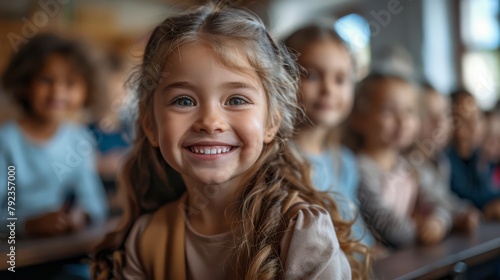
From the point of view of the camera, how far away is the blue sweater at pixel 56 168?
0.87 metres

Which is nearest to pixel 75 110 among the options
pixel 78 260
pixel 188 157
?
pixel 78 260

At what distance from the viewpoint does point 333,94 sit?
60cm

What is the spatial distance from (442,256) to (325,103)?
1.19ft

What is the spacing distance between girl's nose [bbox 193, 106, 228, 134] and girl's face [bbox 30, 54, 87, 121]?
2.10ft

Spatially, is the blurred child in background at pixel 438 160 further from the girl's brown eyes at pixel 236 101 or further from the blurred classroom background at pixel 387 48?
the girl's brown eyes at pixel 236 101

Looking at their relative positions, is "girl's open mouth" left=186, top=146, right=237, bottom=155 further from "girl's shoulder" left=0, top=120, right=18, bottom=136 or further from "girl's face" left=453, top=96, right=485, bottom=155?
"girl's face" left=453, top=96, right=485, bottom=155

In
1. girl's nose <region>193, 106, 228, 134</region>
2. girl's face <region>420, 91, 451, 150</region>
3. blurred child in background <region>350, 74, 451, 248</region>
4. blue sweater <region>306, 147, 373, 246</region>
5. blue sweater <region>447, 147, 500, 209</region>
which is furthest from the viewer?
blue sweater <region>447, 147, 500, 209</region>

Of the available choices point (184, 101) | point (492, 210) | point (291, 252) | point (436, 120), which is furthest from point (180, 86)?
point (492, 210)

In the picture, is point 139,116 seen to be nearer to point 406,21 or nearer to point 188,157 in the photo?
point 188,157

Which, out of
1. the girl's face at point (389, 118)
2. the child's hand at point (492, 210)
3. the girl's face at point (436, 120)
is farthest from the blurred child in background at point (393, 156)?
the child's hand at point (492, 210)

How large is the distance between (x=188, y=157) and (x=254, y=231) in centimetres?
8

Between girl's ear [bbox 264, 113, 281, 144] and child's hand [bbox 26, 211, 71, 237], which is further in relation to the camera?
child's hand [bbox 26, 211, 71, 237]

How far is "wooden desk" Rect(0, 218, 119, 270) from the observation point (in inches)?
21.1

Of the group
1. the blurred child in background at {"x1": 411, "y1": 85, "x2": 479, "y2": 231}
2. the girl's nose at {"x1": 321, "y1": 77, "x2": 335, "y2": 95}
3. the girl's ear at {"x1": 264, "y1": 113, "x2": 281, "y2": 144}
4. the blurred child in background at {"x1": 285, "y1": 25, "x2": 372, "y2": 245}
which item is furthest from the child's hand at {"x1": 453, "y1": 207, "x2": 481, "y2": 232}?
the girl's ear at {"x1": 264, "y1": 113, "x2": 281, "y2": 144}
